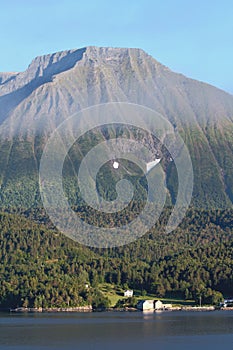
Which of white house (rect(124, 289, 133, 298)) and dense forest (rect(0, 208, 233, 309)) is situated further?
white house (rect(124, 289, 133, 298))

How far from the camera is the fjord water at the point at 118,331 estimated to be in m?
102

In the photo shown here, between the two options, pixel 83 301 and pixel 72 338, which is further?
pixel 83 301

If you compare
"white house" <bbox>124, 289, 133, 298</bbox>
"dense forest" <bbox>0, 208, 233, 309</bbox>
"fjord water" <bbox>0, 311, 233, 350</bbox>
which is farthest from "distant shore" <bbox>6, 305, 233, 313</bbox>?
"white house" <bbox>124, 289, 133, 298</bbox>

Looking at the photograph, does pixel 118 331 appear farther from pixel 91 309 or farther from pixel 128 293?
pixel 128 293

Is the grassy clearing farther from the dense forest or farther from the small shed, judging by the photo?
the small shed

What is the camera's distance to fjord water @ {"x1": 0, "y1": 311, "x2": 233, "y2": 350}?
101562 millimetres

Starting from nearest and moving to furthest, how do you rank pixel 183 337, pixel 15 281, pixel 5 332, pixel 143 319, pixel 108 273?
pixel 183 337, pixel 5 332, pixel 143 319, pixel 15 281, pixel 108 273

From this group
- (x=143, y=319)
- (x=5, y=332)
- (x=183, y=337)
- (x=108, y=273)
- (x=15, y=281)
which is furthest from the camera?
(x=108, y=273)

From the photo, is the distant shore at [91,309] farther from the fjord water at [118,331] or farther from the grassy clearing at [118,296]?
the fjord water at [118,331]

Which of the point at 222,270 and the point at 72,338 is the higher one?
the point at 222,270

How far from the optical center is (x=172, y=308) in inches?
6009

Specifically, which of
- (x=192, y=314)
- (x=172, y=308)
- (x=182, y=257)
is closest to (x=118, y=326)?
(x=192, y=314)

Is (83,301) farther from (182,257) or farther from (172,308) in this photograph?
(182,257)

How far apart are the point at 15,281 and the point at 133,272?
23.9m
